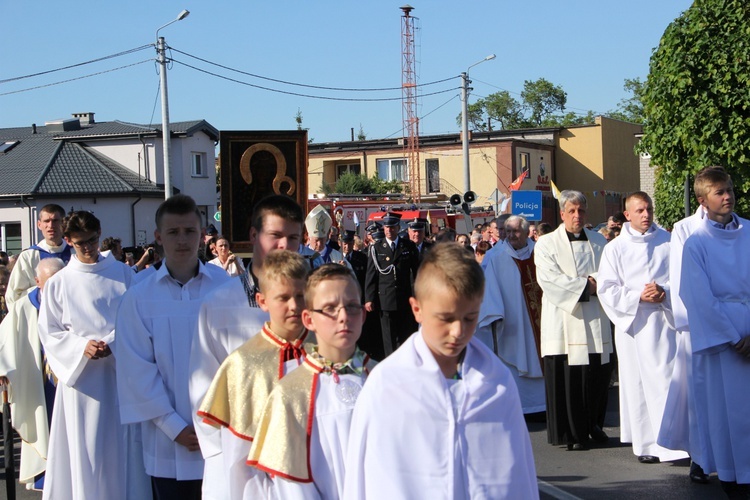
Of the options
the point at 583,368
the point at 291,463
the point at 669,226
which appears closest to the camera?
the point at 291,463

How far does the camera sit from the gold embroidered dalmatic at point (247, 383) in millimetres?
4008

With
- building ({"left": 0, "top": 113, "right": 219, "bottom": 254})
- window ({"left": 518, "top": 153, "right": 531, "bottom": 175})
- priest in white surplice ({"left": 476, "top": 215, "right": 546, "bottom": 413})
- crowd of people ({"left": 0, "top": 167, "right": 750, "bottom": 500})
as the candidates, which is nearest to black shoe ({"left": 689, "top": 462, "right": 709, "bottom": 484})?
crowd of people ({"left": 0, "top": 167, "right": 750, "bottom": 500})

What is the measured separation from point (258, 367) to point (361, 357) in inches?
18.2

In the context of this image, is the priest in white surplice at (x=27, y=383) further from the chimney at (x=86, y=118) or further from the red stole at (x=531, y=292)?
the chimney at (x=86, y=118)

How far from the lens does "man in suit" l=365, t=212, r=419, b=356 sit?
1284cm

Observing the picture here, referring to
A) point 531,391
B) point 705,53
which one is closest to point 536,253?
point 531,391

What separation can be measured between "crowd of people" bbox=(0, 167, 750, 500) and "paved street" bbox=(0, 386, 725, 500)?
0.54ft

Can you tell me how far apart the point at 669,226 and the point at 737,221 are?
54.5ft

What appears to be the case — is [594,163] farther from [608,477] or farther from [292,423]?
[292,423]

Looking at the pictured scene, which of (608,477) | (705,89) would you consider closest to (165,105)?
(705,89)

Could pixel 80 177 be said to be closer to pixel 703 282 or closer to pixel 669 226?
pixel 669 226

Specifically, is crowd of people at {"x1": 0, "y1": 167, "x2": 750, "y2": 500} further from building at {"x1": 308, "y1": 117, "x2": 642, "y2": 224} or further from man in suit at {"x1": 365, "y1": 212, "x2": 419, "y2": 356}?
building at {"x1": 308, "y1": 117, "x2": 642, "y2": 224}

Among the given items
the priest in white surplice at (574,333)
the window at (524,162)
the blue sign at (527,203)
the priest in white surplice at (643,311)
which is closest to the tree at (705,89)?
the blue sign at (527,203)

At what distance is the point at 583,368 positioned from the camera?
30.6ft
